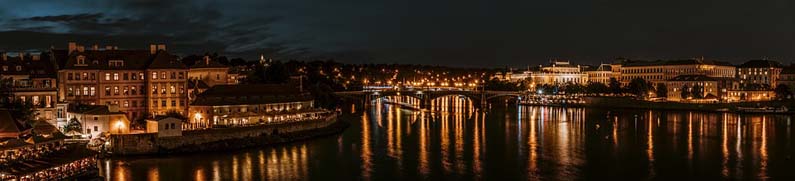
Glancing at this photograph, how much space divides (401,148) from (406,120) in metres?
12.9

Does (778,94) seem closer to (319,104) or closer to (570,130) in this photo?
(570,130)

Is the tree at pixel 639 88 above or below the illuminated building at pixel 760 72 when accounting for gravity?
below

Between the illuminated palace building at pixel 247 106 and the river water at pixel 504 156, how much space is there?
6.08ft

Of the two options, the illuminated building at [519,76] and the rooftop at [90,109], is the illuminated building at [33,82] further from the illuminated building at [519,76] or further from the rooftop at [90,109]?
the illuminated building at [519,76]

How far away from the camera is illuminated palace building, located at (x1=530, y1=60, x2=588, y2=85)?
7731 centimetres

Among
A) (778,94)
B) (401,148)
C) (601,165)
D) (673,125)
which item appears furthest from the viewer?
(778,94)

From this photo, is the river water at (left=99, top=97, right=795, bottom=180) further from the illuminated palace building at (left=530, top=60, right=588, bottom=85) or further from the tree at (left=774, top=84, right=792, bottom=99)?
the illuminated palace building at (left=530, top=60, right=588, bottom=85)

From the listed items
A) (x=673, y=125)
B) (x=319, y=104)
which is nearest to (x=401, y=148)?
(x=319, y=104)

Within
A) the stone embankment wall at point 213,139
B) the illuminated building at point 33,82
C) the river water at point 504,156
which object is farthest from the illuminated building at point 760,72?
the illuminated building at point 33,82

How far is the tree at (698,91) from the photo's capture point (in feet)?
160

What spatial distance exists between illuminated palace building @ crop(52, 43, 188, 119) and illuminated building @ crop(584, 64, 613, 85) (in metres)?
55.6

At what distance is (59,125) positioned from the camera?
2153 centimetres

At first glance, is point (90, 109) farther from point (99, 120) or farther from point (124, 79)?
point (124, 79)

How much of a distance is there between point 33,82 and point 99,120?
2.74m
